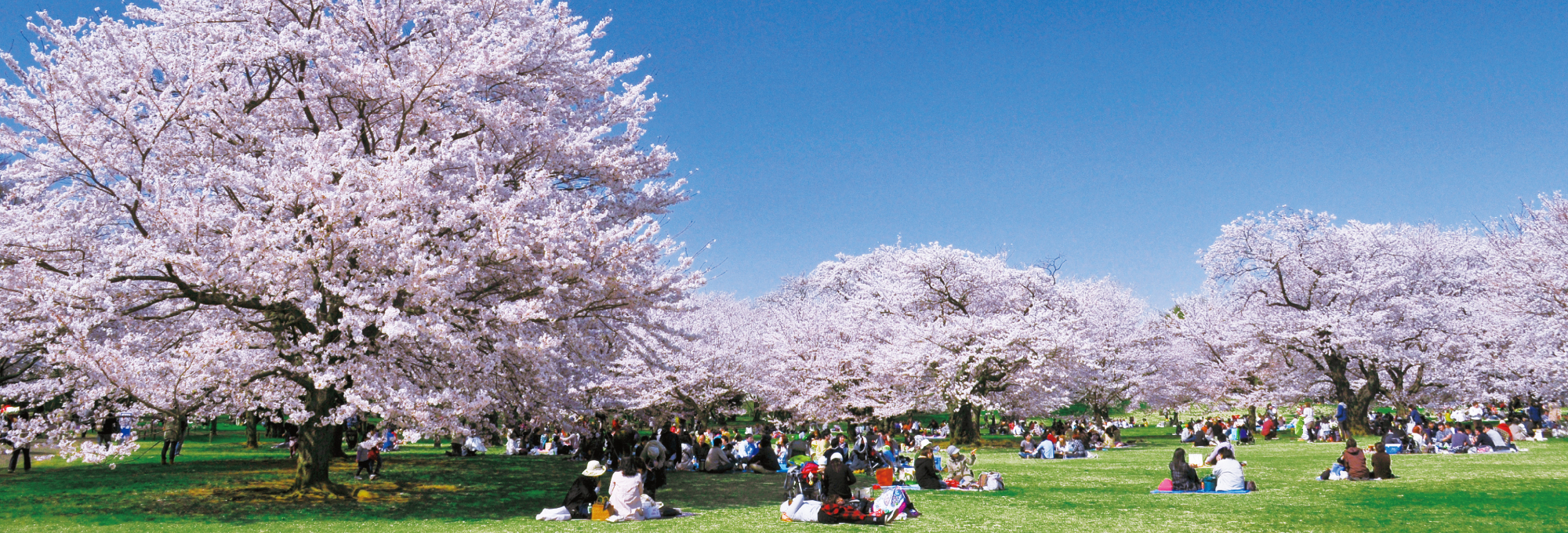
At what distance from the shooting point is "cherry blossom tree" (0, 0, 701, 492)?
12.4 metres

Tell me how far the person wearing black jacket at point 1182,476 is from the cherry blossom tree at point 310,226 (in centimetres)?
956

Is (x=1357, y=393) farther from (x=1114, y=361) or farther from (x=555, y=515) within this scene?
(x=555, y=515)

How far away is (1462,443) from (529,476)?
2573 centimetres

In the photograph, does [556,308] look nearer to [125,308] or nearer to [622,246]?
[622,246]

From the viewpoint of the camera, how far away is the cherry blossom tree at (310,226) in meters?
12.4

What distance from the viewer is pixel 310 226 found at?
1336 centimetres

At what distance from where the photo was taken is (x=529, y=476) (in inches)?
851

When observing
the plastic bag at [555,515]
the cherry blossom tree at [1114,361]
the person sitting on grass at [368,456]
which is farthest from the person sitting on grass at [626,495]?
the cherry blossom tree at [1114,361]

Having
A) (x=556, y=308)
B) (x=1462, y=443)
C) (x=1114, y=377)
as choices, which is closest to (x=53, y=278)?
(x=556, y=308)

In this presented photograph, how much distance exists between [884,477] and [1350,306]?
94.9ft

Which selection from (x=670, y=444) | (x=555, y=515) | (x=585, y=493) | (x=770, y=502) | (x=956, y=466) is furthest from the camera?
(x=670, y=444)

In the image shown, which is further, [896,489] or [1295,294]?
[1295,294]

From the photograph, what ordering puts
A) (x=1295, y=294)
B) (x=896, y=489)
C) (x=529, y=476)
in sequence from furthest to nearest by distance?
(x=1295, y=294) → (x=529, y=476) → (x=896, y=489)

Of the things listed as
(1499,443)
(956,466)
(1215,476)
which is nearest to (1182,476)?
(1215,476)
